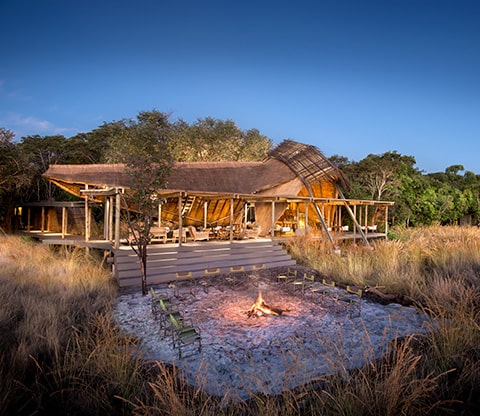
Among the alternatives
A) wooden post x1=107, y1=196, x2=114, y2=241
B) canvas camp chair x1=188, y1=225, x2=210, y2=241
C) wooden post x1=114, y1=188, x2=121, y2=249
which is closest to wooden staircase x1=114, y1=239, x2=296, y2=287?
wooden post x1=114, y1=188, x2=121, y2=249

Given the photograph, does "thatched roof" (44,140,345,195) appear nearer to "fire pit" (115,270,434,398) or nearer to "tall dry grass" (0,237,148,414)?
"fire pit" (115,270,434,398)

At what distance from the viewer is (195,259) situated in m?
11.6

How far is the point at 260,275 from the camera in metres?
11.5

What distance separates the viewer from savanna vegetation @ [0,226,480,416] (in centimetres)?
314

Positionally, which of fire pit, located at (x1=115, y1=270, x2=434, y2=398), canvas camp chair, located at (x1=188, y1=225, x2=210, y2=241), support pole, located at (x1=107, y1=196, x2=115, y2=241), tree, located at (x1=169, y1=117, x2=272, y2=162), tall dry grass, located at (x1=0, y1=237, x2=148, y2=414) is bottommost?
fire pit, located at (x1=115, y1=270, x2=434, y2=398)

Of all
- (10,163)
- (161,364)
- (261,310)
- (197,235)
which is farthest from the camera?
(10,163)

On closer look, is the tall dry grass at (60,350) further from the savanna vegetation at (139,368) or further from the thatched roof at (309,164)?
the thatched roof at (309,164)

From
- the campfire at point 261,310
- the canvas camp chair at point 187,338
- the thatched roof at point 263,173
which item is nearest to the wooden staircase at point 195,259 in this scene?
the campfire at point 261,310


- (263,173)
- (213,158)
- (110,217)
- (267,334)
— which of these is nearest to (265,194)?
(263,173)

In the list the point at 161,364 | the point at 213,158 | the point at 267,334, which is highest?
the point at 213,158

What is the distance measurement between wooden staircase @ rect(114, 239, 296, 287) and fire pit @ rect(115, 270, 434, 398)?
3.00 ft

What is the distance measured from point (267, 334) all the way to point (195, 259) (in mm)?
A: 6049

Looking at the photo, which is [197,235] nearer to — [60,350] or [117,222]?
[117,222]

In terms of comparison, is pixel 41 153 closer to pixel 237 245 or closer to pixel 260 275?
pixel 237 245
